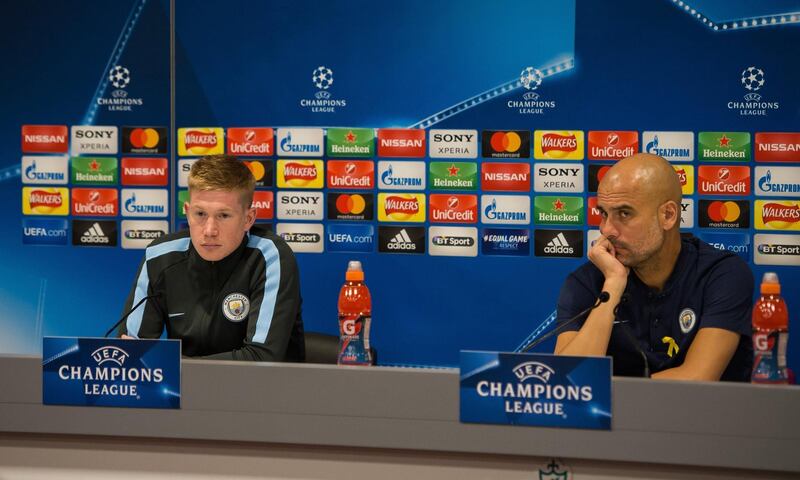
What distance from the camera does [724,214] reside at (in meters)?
3.08

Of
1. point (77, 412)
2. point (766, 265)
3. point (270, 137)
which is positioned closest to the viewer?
point (77, 412)

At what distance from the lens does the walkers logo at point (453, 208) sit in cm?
321

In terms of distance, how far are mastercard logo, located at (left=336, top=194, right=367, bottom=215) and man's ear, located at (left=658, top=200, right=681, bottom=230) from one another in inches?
58.3

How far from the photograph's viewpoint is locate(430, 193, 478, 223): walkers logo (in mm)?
3209

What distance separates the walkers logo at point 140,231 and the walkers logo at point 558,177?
5.14 feet

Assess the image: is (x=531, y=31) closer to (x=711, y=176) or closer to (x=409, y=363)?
(x=711, y=176)

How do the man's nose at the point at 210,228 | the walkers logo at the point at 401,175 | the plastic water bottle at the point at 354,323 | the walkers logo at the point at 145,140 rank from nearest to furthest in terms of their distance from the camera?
the plastic water bottle at the point at 354,323 → the man's nose at the point at 210,228 → the walkers logo at the point at 401,175 → the walkers logo at the point at 145,140

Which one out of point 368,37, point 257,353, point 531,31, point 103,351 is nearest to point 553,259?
point 531,31

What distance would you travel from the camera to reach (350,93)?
325 cm

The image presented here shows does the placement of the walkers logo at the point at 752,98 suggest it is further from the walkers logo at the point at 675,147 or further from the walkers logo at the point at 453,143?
the walkers logo at the point at 453,143

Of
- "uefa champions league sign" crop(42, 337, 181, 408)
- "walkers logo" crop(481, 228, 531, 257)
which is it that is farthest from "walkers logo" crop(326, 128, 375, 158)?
"uefa champions league sign" crop(42, 337, 181, 408)

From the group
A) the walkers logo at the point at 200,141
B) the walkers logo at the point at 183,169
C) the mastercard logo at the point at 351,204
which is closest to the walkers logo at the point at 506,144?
the mastercard logo at the point at 351,204

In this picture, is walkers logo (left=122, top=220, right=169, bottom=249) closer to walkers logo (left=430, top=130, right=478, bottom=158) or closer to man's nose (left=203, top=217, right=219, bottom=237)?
walkers logo (left=430, top=130, right=478, bottom=158)

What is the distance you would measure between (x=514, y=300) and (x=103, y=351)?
6.58ft
